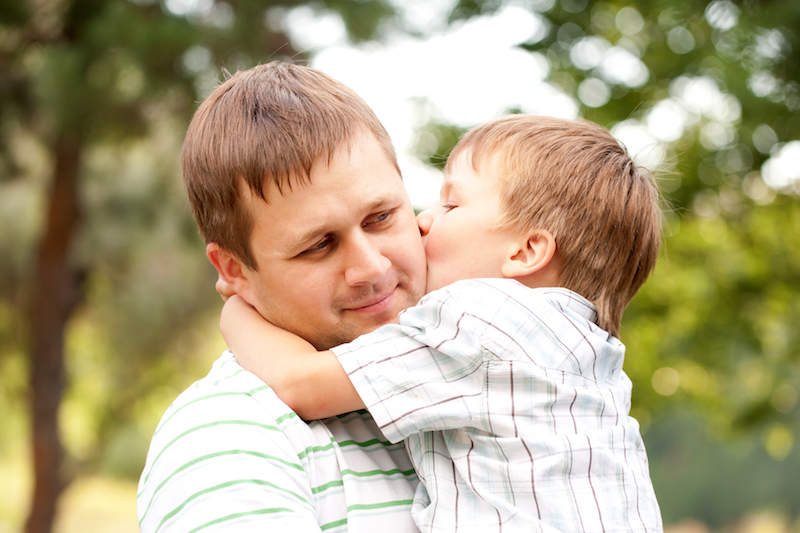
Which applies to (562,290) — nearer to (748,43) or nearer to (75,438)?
(748,43)

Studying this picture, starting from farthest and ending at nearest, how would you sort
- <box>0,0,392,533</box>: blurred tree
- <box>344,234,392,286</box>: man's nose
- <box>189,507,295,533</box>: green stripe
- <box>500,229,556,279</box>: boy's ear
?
<box>0,0,392,533</box>: blurred tree → <box>500,229,556,279</box>: boy's ear → <box>344,234,392,286</box>: man's nose → <box>189,507,295,533</box>: green stripe

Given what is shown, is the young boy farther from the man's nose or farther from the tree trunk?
the tree trunk

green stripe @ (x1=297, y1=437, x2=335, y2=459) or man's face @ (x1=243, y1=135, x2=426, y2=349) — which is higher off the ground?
man's face @ (x1=243, y1=135, x2=426, y2=349)

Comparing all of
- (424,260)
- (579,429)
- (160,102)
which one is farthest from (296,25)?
(579,429)

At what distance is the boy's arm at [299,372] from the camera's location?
1.29 m

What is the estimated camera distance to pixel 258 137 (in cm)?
137

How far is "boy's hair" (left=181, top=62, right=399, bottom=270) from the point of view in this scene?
135cm

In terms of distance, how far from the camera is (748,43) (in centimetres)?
401

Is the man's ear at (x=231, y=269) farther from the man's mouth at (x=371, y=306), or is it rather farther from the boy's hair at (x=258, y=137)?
the man's mouth at (x=371, y=306)


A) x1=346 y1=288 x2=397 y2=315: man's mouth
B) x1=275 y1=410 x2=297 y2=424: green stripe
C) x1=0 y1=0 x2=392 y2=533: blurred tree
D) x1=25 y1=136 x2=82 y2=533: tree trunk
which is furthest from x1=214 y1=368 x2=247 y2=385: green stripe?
x1=25 y1=136 x2=82 y2=533: tree trunk

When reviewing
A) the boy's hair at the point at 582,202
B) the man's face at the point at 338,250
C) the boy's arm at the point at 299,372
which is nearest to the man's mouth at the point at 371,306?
the man's face at the point at 338,250

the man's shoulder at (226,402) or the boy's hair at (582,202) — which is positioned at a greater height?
the boy's hair at (582,202)

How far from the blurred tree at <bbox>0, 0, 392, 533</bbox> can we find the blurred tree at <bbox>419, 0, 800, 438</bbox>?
6.71ft

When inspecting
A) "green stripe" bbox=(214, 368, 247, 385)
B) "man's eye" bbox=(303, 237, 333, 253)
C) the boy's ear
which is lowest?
"green stripe" bbox=(214, 368, 247, 385)
